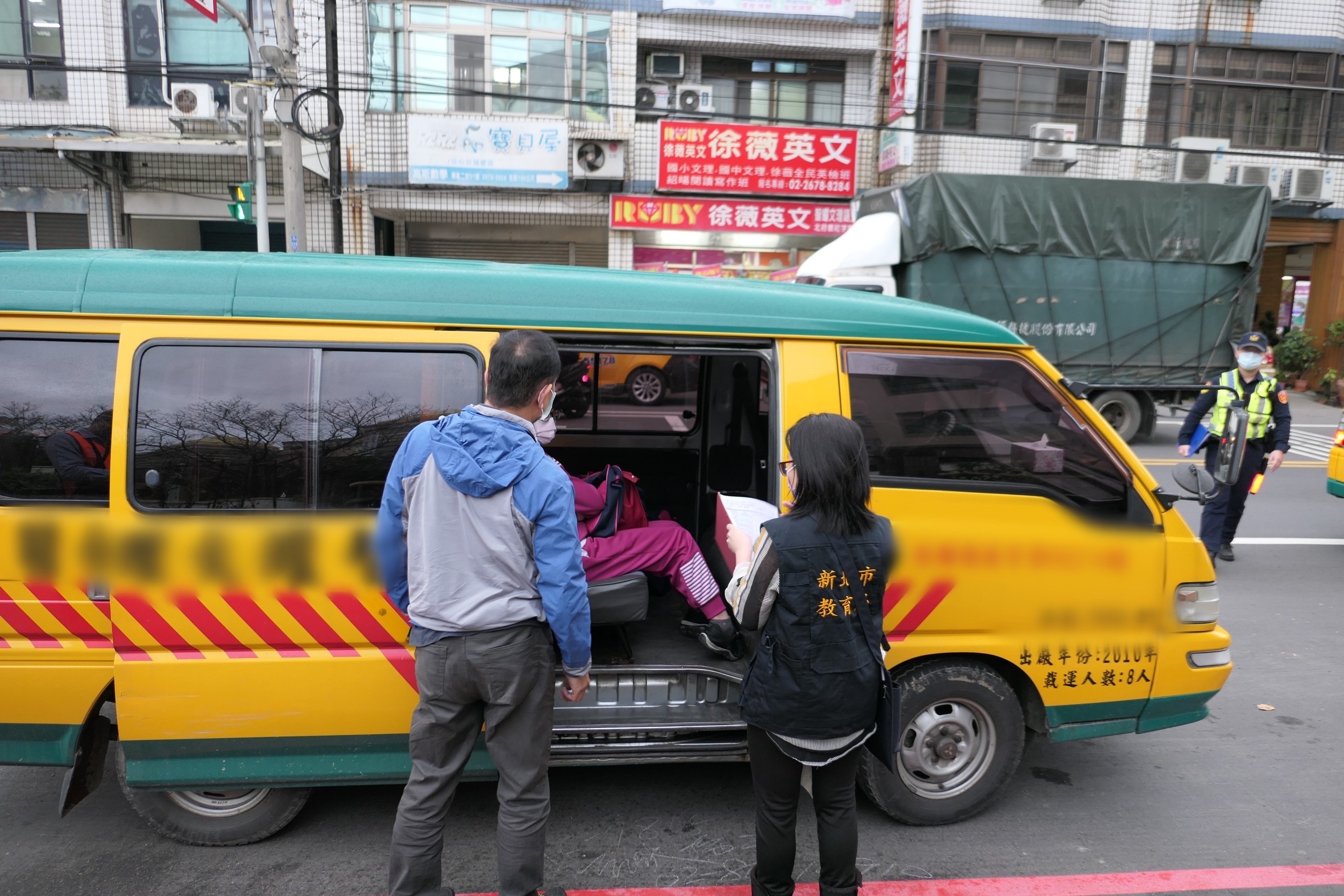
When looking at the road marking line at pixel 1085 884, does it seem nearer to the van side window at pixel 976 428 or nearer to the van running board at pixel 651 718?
the van running board at pixel 651 718

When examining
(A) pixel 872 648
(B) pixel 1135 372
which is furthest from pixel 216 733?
(B) pixel 1135 372

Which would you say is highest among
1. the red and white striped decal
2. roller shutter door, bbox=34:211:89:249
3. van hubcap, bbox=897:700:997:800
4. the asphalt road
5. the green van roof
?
roller shutter door, bbox=34:211:89:249

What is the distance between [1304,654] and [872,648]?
4416 millimetres

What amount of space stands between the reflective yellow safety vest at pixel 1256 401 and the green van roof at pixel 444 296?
4.75 metres

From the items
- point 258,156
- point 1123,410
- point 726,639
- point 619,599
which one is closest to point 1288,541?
point 1123,410

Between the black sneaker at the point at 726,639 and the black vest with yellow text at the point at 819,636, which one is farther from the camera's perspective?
the black sneaker at the point at 726,639

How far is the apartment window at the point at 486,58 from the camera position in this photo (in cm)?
1612

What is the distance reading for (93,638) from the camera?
9.15 feet

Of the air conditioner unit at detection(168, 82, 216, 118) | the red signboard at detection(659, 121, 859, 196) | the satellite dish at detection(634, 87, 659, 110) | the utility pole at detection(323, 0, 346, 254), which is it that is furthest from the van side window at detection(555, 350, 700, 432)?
the satellite dish at detection(634, 87, 659, 110)

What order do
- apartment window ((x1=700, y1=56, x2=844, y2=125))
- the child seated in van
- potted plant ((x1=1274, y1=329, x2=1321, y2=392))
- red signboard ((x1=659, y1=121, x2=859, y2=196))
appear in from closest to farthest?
the child seated in van → red signboard ((x1=659, y1=121, x2=859, y2=196)) → apartment window ((x1=700, y1=56, x2=844, y2=125)) → potted plant ((x1=1274, y1=329, x2=1321, y2=392))

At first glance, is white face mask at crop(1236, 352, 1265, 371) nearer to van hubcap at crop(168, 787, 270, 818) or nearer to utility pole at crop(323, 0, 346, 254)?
van hubcap at crop(168, 787, 270, 818)

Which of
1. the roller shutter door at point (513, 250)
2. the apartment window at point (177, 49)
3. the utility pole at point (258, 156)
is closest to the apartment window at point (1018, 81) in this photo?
the roller shutter door at point (513, 250)

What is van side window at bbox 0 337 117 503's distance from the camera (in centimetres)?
274

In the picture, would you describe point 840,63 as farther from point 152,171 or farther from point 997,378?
point 997,378
